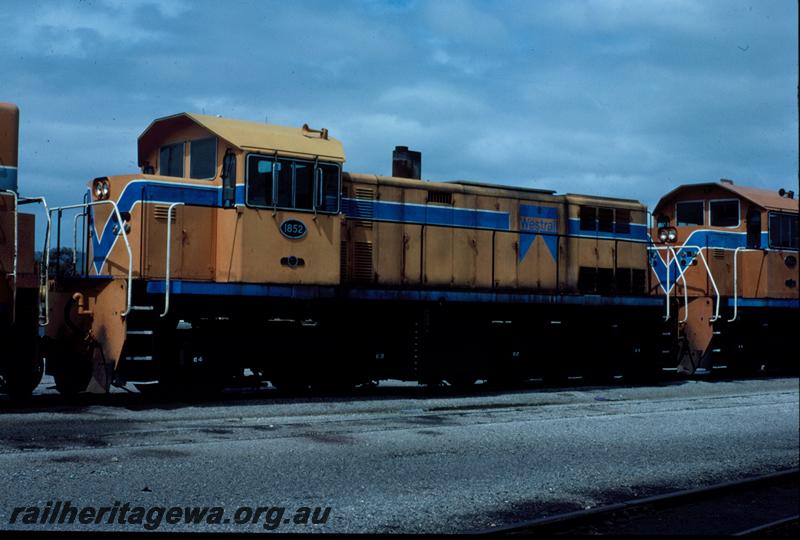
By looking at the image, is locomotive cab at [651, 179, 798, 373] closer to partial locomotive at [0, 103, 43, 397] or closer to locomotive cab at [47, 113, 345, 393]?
locomotive cab at [47, 113, 345, 393]

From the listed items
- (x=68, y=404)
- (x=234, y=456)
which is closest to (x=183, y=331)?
(x=68, y=404)

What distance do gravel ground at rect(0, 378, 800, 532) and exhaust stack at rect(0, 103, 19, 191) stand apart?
2.65 meters

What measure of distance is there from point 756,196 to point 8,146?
13794 millimetres

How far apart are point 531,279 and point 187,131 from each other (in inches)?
240

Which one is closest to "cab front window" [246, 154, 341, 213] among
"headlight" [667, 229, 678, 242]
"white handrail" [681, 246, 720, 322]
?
"white handrail" [681, 246, 720, 322]

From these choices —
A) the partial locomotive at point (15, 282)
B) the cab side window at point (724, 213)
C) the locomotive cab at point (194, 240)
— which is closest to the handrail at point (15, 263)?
the partial locomotive at point (15, 282)

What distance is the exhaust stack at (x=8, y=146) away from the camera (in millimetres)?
11484

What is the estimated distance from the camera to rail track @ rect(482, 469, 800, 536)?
20.2ft

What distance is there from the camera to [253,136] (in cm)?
1289

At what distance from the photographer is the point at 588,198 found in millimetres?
16938

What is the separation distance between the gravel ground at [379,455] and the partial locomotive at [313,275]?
80 centimetres

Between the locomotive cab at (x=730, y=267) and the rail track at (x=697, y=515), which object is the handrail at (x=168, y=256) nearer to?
the rail track at (x=697, y=515)

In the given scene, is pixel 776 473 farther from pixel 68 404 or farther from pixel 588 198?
pixel 588 198

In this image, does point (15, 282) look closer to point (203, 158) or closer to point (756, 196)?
point (203, 158)
